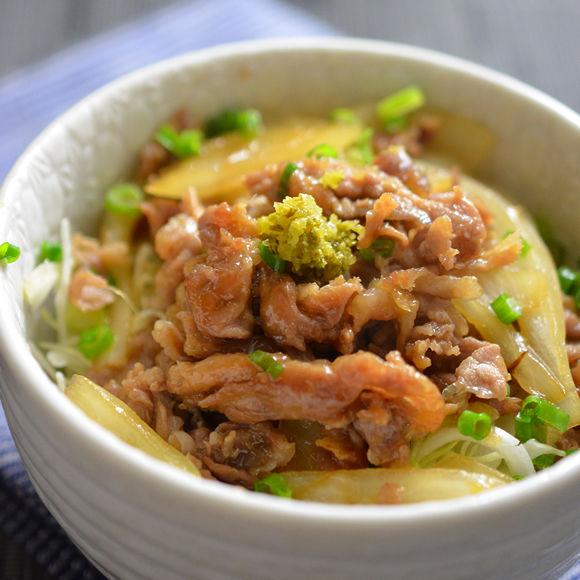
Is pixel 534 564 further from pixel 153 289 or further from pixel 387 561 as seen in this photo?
pixel 153 289

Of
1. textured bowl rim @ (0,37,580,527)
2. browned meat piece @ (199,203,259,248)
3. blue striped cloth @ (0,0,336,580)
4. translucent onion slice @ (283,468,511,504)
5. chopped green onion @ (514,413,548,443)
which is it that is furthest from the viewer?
blue striped cloth @ (0,0,336,580)

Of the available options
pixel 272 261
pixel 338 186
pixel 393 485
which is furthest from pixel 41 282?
pixel 393 485

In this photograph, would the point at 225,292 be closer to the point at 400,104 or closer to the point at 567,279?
the point at 567,279

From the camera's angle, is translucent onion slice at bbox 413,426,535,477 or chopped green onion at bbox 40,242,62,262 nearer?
translucent onion slice at bbox 413,426,535,477

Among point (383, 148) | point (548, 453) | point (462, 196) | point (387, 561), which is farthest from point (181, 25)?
point (387, 561)

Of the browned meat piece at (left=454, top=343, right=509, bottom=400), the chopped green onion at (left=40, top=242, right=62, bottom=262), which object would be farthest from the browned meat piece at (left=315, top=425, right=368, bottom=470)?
the chopped green onion at (left=40, top=242, right=62, bottom=262)

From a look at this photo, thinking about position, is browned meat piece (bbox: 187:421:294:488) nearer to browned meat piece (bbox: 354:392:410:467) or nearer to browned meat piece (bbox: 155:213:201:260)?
browned meat piece (bbox: 354:392:410:467)
